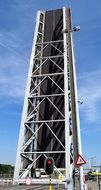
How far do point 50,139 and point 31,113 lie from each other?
4.04m

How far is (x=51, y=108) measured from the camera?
37.7m

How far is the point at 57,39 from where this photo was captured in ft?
141

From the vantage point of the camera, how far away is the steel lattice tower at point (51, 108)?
34625 mm

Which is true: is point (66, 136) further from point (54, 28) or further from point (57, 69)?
point (54, 28)

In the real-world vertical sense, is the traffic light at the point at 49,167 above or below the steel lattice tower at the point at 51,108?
below

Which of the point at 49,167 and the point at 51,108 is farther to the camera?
the point at 51,108

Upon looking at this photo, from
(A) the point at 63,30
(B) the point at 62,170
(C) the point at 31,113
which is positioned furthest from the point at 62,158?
(A) the point at 63,30

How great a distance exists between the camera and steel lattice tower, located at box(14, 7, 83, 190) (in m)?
34.6

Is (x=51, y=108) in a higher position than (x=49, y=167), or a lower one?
higher

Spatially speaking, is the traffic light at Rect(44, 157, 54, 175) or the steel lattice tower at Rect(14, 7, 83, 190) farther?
the steel lattice tower at Rect(14, 7, 83, 190)

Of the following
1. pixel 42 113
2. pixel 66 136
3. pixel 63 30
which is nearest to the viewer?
pixel 66 136

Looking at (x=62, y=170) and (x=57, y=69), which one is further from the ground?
(x=57, y=69)

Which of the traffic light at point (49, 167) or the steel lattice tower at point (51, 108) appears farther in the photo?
the steel lattice tower at point (51, 108)

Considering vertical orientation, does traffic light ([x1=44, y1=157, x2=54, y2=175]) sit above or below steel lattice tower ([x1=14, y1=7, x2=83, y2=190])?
below
